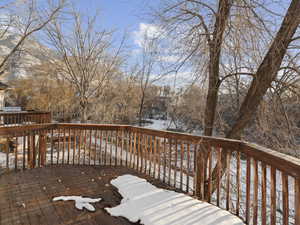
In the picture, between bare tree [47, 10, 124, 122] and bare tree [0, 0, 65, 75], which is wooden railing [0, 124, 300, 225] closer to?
bare tree [47, 10, 124, 122]

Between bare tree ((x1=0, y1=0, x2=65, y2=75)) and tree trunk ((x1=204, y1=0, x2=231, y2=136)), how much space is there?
8128mm

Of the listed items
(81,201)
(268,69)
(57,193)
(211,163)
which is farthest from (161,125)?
(81,201)

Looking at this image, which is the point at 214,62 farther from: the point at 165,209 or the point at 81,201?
the point at 81,201

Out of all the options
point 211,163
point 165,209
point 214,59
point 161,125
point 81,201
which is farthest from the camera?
point 161,125

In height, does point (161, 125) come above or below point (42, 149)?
Answer: below

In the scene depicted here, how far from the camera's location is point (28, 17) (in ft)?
29.6

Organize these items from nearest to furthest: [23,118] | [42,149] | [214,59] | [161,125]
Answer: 1. [42,149]
2. [214,59]
3. [23,118]
4. [161,125]

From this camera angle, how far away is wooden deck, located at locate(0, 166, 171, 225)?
206 centimetres

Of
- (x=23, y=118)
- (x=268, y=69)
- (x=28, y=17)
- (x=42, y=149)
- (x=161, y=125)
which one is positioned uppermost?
(x=28, y=17)

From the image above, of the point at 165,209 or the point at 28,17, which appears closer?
the point at 165,209

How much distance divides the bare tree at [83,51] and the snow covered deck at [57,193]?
621 cm

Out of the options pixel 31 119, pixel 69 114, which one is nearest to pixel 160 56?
pixel 31 119

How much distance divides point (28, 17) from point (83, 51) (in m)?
3.12

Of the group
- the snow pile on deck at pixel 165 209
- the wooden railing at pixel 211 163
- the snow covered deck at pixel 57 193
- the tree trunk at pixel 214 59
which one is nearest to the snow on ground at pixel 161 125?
the tree trunk at pixel 214 59
